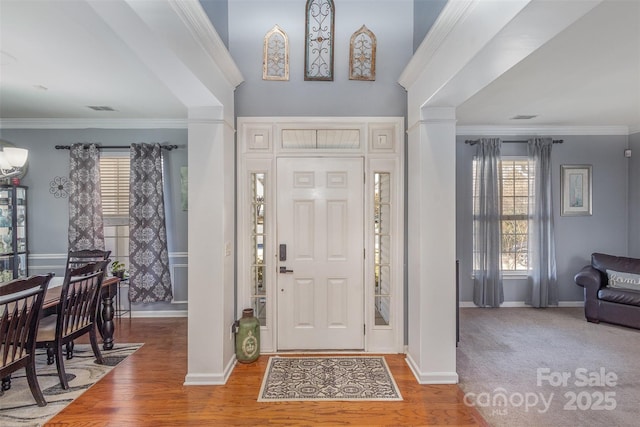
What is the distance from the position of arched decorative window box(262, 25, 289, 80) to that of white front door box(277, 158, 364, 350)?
3.07ft

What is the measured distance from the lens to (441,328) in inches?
117

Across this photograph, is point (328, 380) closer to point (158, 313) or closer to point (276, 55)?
point (158, 313)

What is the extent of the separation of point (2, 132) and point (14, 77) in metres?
2.21

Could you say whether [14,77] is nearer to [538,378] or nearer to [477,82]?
[477,82]

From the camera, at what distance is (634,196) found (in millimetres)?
5172

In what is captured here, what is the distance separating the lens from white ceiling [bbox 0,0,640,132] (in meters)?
2.35

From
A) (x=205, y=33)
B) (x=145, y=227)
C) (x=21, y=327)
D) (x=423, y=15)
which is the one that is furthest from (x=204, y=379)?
(x=423, y=15)

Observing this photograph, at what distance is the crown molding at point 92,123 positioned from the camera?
473 centimetres

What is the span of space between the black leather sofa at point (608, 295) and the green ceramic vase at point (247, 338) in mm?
4350

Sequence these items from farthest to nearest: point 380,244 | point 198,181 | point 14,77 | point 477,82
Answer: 1. point 380,244
2. point 14,77
3. point 198,181
4. point 477,82

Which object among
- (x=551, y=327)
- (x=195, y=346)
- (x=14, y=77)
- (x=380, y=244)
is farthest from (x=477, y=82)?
(x=14, y=77)

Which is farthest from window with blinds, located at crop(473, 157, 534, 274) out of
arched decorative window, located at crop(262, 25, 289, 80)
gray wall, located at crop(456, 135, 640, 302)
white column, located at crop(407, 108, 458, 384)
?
arched decorative window, located at crop(262, 25, 289, 80)

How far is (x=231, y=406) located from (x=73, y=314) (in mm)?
1628

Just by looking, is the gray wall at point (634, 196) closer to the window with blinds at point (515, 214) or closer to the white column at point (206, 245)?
the window with blinds at point (515, 214)
